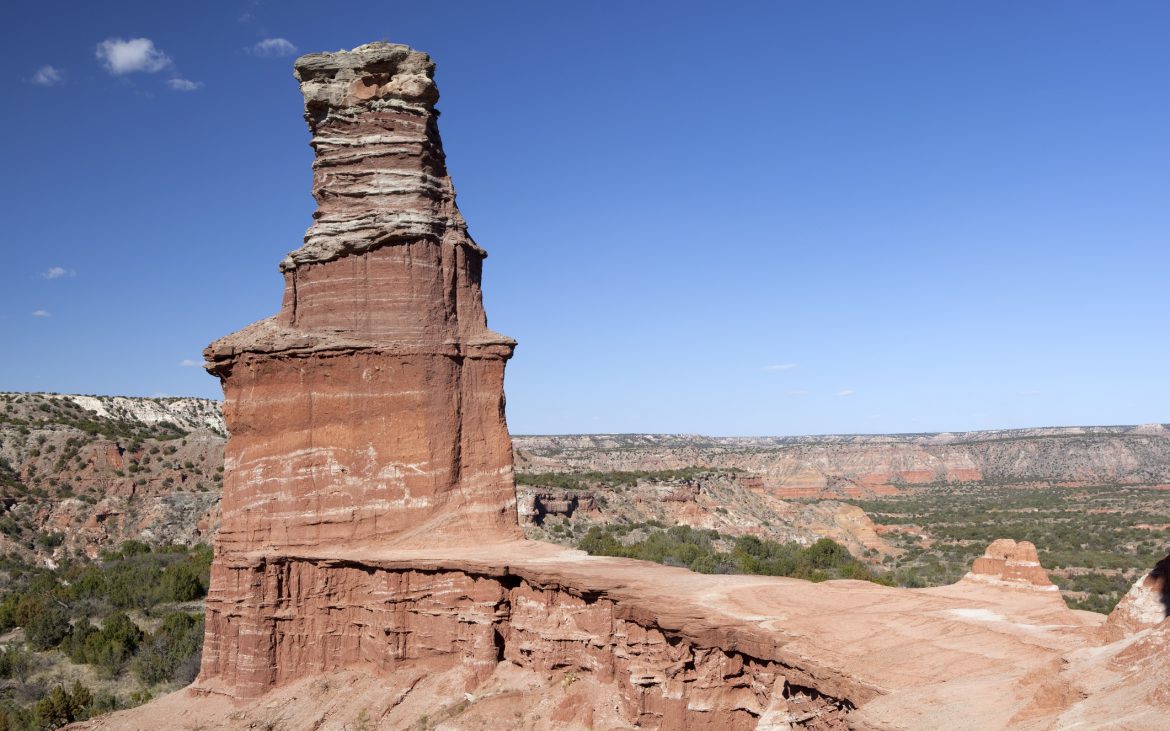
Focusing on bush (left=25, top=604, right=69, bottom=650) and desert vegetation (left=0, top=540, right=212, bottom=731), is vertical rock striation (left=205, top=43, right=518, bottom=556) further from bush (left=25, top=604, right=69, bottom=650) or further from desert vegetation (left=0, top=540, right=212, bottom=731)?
bush (left=25, top=604, right=69, bottom=650)

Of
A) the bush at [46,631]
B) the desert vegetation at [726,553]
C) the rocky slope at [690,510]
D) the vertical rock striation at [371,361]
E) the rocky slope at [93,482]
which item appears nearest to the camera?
the vertical rock striation at [371,361]

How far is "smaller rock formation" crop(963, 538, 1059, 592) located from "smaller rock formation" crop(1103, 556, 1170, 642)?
21.9ft

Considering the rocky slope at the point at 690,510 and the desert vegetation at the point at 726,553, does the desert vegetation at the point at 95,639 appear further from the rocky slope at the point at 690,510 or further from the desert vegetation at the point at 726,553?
the rocky slope at the point at 690,510

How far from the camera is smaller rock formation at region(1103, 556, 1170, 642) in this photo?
9.83m

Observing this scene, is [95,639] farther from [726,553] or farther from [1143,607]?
[1143,607]

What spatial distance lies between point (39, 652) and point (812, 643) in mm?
33950

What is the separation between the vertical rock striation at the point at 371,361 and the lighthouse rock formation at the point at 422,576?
0.06m

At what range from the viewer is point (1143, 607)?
10047mm

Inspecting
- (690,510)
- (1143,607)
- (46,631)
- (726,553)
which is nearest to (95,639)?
(46,631)

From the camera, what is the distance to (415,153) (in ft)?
72.4

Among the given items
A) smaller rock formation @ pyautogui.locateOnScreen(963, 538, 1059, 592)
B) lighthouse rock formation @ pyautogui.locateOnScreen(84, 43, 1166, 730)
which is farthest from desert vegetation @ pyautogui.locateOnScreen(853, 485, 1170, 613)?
lighthouse rock formation @ pyautogui.locateOnScreen(84, 43, 1166, 730)

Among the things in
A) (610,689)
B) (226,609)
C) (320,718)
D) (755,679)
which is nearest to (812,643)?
(755,679)

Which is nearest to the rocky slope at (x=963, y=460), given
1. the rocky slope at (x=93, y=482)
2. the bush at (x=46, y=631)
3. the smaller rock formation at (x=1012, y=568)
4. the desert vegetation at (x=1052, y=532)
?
the desert vegetation at (x=1052, y=532)

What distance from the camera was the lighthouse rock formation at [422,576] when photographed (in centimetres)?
1355
